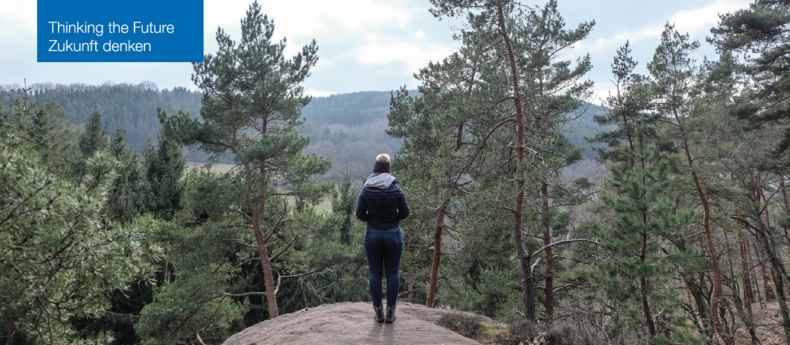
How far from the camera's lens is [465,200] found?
27.8 feet

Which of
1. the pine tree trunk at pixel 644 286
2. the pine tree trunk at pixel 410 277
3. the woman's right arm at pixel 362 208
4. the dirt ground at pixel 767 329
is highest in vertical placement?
the woman's right arm at pixel 362 208

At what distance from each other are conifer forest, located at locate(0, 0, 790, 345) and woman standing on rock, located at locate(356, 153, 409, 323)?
181cm

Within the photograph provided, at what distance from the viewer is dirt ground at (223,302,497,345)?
4.66 m

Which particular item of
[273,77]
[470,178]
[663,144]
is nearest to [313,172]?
[273,77]

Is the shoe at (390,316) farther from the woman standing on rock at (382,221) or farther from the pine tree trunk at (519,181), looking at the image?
the pine tree trunk at (519,181)

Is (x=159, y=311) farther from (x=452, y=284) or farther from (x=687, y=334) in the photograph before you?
(x=687, y=334)

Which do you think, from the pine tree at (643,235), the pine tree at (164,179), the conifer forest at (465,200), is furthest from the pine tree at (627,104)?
the pine tree at (164,179)

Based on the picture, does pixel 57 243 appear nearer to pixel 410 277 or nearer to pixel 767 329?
pixel 410 277

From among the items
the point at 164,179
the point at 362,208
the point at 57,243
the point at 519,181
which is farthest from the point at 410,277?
the point at 57,243

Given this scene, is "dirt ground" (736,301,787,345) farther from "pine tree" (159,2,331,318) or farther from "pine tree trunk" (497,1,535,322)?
"pine tree" (159,2,331,318)

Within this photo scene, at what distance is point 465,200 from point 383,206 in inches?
157

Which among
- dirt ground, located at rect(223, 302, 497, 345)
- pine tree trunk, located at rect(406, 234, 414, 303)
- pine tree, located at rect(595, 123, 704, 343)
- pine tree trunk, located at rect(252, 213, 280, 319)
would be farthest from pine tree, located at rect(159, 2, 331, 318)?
pine tree, located at rect(595, 123, 704, 343)

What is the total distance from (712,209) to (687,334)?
8.24m

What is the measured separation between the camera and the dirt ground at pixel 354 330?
15.3ft
